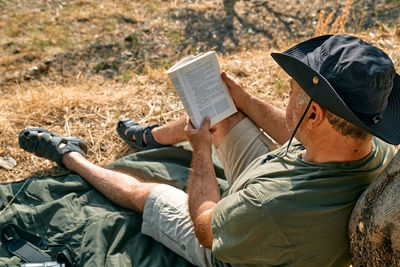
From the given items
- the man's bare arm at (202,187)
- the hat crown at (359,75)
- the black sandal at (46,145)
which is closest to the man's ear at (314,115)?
the hat crown at (359,75)

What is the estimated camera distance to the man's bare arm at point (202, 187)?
2174 mm

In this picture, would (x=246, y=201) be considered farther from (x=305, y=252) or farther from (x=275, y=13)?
(x=275, y=13)

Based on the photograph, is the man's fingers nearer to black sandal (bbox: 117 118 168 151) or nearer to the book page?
the book page

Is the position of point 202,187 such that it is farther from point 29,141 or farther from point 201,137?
point 29,141

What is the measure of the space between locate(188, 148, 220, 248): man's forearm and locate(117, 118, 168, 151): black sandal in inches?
42.7

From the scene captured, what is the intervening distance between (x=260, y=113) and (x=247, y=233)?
1.31 meters

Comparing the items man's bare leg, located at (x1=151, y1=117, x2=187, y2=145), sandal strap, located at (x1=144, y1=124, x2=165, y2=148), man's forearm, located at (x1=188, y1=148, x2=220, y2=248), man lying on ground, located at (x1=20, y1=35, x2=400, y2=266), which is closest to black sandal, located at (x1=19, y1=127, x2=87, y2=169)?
sandal strap, located at (x1=144, y1=124, x2=165, y2=148)

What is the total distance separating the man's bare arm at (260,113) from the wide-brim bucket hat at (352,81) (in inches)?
42.9

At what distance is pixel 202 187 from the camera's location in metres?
2.37

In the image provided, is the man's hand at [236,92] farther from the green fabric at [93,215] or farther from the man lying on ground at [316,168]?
A: the man lying on ground at [316,168]

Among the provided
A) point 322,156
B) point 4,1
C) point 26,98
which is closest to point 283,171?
point 322,156

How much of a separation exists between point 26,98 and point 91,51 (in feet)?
10.4

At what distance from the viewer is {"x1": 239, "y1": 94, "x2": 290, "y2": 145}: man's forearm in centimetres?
295

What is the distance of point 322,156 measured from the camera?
1872 millimetres
